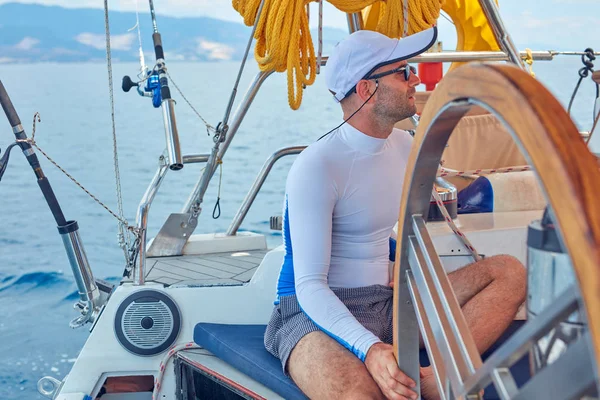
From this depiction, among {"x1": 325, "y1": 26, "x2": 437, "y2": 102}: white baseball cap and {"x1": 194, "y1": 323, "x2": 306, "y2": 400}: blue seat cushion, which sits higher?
{"x1": 325, "y1": 26, "x2": 437, "y2": 102}: white baseball cap

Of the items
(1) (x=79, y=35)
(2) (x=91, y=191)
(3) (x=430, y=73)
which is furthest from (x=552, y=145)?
(1) (x=79, y=35)

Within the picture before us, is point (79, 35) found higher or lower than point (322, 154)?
lower

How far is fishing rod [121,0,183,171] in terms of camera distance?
8.04ft

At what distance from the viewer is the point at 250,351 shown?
6.40ft

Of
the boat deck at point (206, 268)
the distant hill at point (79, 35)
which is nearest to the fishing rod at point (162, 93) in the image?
the boat deck at point (206, 268)

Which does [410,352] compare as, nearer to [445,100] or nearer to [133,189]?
[445,100]

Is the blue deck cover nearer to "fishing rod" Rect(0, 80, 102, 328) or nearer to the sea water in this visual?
"fishing rod" Rect(0, 80, 102, 328)

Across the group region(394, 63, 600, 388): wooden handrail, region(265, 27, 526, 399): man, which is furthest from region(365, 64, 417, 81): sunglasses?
region(394, 63, 600, 388): wooden handrail

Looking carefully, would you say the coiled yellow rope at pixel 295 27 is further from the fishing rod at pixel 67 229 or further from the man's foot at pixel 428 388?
the man's foot at pixel 428 388

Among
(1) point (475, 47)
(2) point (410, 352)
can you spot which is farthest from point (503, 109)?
(1) point (475, 47)

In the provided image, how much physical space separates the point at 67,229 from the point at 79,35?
43.8 meters

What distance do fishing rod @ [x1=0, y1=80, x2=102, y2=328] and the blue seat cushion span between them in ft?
1.44

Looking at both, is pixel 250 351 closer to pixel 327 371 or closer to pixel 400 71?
pixel 327 371

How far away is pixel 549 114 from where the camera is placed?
61 centimetres
